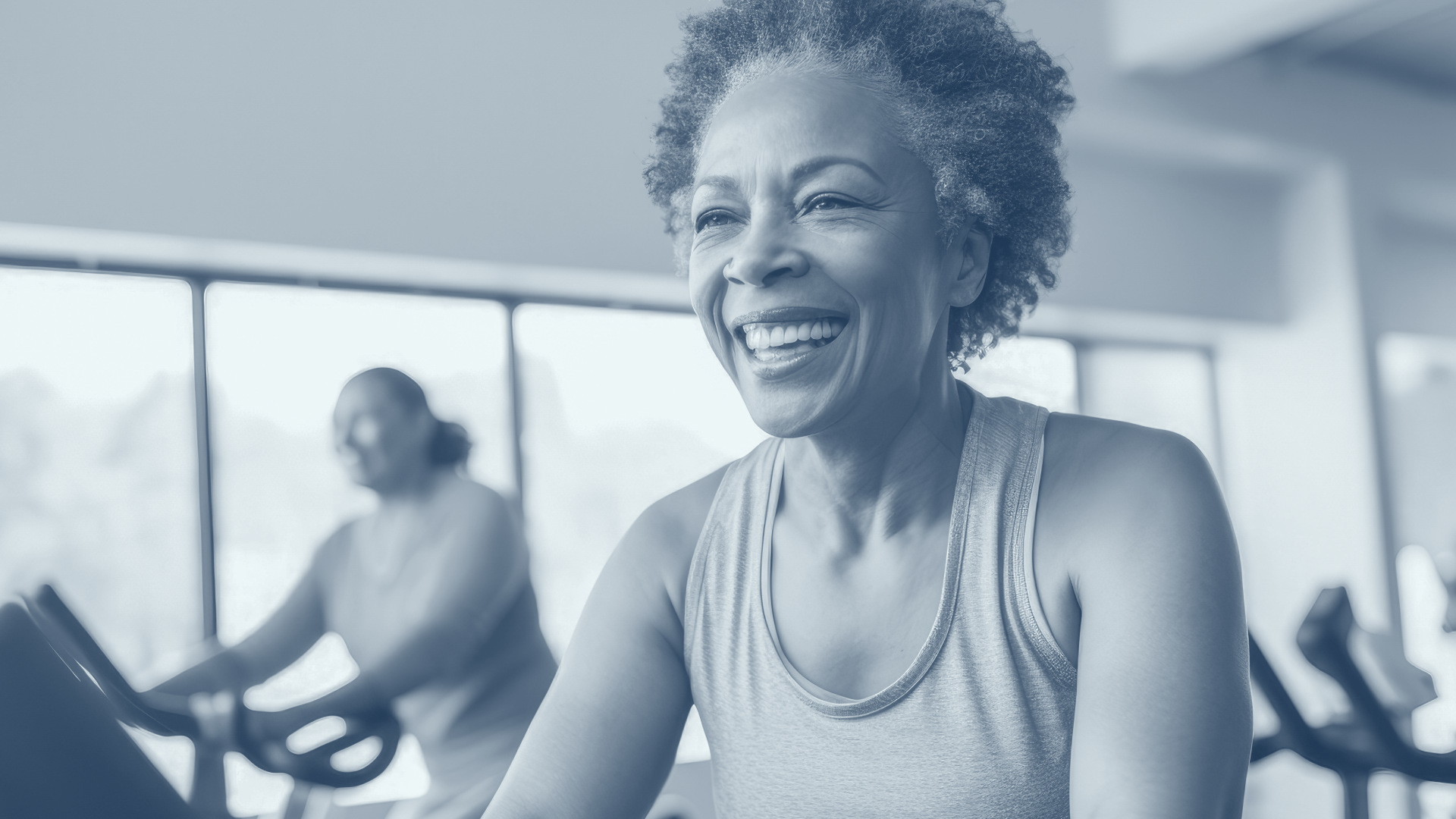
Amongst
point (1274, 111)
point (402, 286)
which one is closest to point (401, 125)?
point (402, 286)

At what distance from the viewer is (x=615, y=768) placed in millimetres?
992

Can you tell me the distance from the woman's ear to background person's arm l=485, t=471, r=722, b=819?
0.96 ft

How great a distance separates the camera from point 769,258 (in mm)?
944

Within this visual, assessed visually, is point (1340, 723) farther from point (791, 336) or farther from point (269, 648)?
point (269, 648)

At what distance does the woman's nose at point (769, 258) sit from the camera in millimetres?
944

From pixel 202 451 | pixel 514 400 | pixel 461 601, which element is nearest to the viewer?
pixel 461 601

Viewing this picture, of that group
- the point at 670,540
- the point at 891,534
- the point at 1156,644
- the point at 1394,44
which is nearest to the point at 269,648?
the point at 670,540

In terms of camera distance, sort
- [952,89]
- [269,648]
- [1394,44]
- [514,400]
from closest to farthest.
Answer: [952,89] < [269,648] < [514,400] < [1394,44]

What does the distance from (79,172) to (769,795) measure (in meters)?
3.23

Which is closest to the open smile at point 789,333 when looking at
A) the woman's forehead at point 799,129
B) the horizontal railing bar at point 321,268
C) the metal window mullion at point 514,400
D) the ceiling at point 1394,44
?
the woman's forehead at point 799,129

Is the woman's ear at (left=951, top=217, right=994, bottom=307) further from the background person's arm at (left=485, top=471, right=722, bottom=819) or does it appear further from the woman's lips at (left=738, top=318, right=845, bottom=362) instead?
the background person's arm at (left=485, top=471, right=722, bottom=819)

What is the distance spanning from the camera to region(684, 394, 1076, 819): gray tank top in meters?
0.88

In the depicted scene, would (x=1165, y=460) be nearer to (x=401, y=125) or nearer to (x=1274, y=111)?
(x=401, y=125)

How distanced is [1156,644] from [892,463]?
0.26 metres
